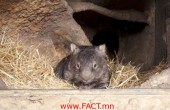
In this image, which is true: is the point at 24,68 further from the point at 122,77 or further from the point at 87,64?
the point at 122,77

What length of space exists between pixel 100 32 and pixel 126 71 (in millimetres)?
2393

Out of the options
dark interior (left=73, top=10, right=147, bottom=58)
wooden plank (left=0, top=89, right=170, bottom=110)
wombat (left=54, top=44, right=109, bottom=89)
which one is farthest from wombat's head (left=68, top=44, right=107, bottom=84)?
dark interior (left=73, top=10, right=147, bottom=58)

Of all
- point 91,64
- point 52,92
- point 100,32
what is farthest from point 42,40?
point 100,32

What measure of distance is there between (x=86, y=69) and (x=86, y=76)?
0.29 ft

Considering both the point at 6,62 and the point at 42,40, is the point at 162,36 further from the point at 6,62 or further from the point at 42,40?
the point at 6,62

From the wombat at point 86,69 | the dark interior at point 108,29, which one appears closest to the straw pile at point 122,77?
the wombat at point 86,69

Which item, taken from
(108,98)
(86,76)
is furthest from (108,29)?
(108,98)

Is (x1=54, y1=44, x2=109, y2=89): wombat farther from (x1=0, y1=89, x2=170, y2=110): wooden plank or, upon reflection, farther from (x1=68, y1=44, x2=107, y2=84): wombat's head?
(x1=0, y1=89, x2=170, y2=110): wooden plank

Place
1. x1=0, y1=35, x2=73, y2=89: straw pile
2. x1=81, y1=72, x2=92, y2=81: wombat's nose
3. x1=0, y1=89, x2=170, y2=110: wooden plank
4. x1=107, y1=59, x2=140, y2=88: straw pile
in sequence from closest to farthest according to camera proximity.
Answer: x1=0, y1=89, x2=170, y2=110: wooden plank → x1=0, y1=35, x2=73, y2=89: straw pile → x1=81, y1=72, x2=92, y2=81: wombat's nose → x1=107, y1=59, x2=140, y2=88: straw pile

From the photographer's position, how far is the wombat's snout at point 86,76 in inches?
163

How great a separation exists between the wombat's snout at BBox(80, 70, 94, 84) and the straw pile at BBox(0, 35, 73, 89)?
185 mm

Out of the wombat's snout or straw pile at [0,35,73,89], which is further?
the wombat's snout

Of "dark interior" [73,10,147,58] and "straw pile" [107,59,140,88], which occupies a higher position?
"straw pile" [107,59,140,88]

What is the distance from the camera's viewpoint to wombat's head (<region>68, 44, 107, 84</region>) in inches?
165
